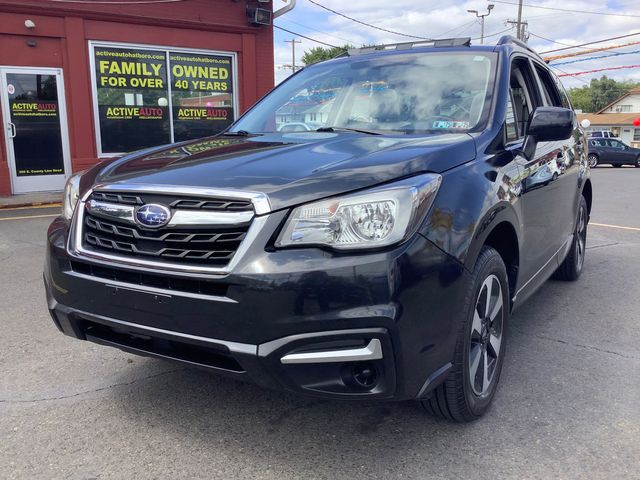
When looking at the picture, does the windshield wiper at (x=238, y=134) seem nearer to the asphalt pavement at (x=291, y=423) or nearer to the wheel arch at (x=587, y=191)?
the asphalt pavement at (x=291, y=423)

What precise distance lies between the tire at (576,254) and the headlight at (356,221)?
3.28m

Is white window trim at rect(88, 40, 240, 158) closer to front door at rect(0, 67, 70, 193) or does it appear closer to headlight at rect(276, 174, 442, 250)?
front door at rect(0, 67, 70, 193)

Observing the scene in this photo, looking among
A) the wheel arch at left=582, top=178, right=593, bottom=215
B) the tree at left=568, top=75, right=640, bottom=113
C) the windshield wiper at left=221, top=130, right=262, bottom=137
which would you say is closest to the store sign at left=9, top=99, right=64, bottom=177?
the windshield wiper at left=221, top=130, right=262, bottom=137

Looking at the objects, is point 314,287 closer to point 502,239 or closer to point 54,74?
point 502,239

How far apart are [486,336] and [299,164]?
1.25m

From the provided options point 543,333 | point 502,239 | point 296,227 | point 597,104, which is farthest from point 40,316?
point 597,104

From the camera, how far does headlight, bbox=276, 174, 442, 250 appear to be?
214 centimetres

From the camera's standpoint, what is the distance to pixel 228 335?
7.14 ft

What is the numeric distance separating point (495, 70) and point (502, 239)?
100 centimetres

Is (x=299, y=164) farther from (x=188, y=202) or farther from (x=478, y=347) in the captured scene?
(x=478, y=347)

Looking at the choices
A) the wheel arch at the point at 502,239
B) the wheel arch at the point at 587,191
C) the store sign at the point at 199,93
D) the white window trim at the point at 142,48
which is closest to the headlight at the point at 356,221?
the wheel arch at the point at 502,239

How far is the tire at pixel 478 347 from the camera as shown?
2.46 meters

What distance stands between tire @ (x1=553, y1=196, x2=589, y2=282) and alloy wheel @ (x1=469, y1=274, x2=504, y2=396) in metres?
2.36

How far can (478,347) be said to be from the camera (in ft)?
9.08
